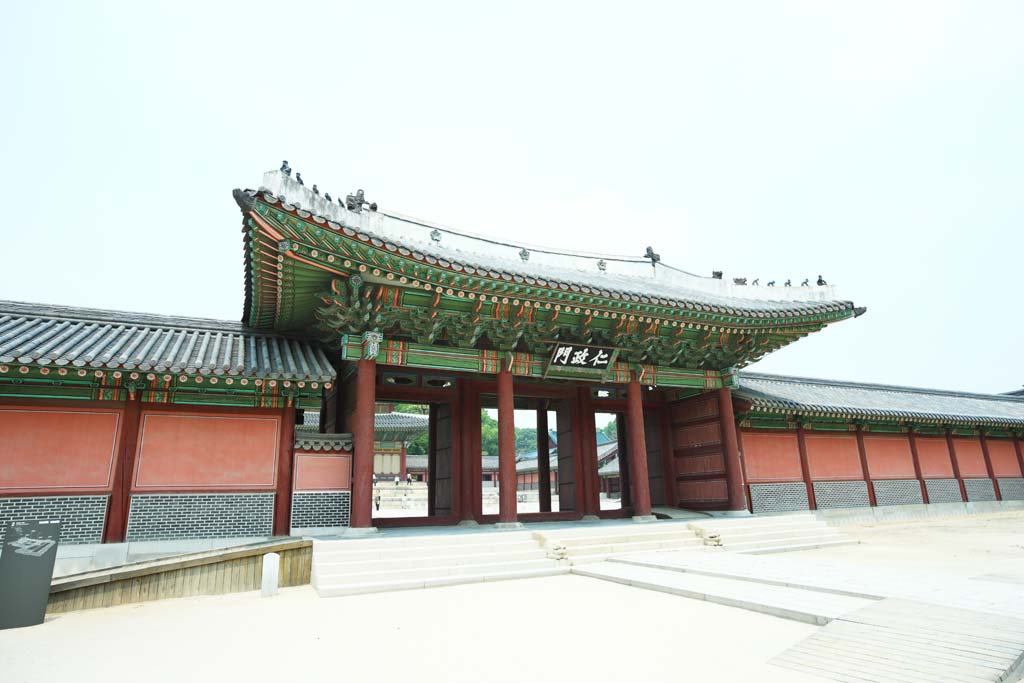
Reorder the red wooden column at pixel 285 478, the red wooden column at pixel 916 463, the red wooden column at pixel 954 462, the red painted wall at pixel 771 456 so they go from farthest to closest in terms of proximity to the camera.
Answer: the red wooden column at pixel 954 462 < the red wooden column at pixel 916 463 < the red painted wall at pixel 771 456 < the red wooden column at pixel 285 478

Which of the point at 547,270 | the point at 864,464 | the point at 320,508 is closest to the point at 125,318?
the point at 320,508

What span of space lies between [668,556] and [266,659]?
721 cm

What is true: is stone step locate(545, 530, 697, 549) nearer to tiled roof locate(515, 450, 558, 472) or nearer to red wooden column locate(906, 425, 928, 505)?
red wooden column locate(906, 425, 928, 505)

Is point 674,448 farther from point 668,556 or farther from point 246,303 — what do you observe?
point 246,303

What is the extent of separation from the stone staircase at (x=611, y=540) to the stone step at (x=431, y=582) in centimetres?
77

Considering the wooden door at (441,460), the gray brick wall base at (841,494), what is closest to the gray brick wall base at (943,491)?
the gray brick wall base at (841,494)

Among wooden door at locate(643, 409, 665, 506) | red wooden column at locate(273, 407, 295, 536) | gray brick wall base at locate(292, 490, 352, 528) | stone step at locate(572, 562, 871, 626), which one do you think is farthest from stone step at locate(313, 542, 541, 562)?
wooden door at locate(643, 409, 665, 506)

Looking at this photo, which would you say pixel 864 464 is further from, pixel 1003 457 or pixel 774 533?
pixel 1003 457

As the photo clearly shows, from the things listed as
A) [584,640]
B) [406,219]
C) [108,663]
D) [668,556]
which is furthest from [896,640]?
[406,219]

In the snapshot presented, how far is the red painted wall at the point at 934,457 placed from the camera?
19.2 m

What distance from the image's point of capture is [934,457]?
19531 millimetres

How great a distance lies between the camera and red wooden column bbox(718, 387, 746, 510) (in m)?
14.1

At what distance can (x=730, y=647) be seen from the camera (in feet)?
16.1

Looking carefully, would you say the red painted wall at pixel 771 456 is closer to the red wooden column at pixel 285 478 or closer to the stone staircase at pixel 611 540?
the stone staircase at pixel 611 540
